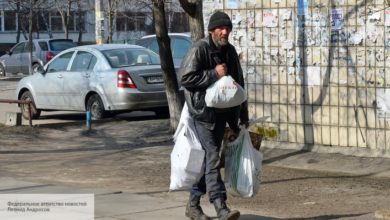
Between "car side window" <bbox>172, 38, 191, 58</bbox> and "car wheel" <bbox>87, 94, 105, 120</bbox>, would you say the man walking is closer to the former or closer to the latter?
"car wheel" <bbox>87, 94, 105, 120</bbox>

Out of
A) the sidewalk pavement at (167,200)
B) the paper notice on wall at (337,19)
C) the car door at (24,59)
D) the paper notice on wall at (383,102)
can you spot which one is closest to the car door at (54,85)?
the sidewalk pavement at (167,200)

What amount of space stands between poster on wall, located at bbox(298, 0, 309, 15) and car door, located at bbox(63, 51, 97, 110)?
6112 millimetres

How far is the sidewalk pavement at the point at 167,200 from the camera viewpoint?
8086 millimetres

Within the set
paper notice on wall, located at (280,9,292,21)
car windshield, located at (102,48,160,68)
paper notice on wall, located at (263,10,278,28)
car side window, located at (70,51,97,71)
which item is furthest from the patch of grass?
paper notice on wall, located at (280,9,292,21)

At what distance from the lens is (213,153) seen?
731 cm

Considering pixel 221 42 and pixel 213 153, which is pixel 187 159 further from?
pixel 221 42

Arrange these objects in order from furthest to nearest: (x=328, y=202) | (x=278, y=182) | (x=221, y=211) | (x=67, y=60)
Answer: (x=67, y=60) → (x=278, y=182) → (x=328, y=202) → (x=221, y=211)

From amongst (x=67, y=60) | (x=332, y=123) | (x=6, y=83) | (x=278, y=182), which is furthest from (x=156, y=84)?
(x=6, y=83)

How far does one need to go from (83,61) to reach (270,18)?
612 cm

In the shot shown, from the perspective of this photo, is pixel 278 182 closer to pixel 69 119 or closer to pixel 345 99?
pixel 345 99

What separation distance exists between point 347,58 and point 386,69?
608 mm

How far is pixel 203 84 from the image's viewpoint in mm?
7305

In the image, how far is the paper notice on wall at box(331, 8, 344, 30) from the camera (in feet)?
36.5

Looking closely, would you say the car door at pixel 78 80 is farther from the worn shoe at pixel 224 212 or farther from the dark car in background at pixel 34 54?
the dark car in background at pixel 34 54
